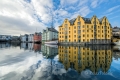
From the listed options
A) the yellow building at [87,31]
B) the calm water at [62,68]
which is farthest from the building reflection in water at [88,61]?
the yellow building at [87,31]

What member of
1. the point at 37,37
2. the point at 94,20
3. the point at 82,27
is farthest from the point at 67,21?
the point at 37,37

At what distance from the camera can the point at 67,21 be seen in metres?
74.3

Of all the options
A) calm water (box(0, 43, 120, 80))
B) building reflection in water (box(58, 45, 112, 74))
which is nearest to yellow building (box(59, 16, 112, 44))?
building reflection in water (box(58, 45, 112, 74))

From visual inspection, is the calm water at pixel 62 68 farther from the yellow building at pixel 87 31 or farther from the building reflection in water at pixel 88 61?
the yellow building at pixel 87 31

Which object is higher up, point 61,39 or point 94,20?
point 94,20

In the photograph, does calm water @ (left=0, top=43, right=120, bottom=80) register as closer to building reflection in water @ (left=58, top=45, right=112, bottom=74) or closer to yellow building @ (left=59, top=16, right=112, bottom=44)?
building reflection in water @ (left=58, top=45, right=112, bottom=74)

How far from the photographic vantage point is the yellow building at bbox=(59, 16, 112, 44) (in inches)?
2638

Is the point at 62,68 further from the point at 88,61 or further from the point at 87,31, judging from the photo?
the point at 87,31

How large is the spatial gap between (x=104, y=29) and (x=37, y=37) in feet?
371

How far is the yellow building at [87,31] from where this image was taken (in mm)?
67000

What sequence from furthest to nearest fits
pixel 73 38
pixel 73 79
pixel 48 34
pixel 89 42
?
pixel 48 34, pixel 73 38, pixel 89 42, pixel 73 79

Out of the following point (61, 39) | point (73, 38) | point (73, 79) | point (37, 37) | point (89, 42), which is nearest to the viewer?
point (73, 79)

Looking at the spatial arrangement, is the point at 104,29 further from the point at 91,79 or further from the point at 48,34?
the point at 91,79

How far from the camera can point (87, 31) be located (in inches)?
2640
